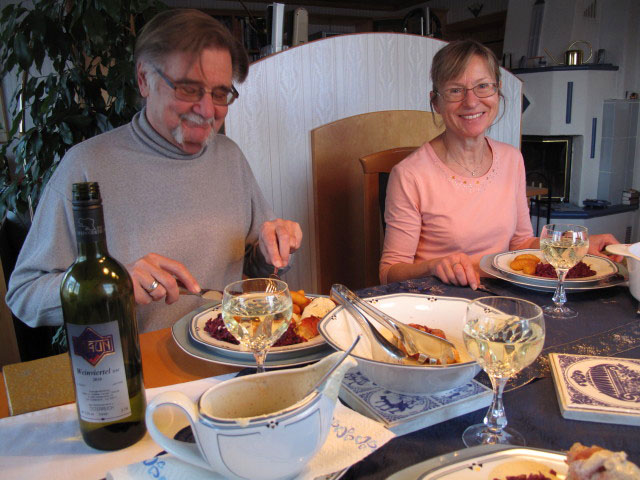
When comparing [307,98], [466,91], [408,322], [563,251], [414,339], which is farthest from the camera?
[307,98]

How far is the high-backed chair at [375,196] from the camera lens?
77.1 inches

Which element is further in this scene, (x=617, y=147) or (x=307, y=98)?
(x=617, y=147)

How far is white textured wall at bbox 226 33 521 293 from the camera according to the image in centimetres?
215

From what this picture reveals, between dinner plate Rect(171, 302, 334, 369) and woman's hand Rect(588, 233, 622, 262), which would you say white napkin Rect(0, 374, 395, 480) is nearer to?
dinner plate Rect(171, 302, 334, 369)

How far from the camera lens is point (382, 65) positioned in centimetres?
242

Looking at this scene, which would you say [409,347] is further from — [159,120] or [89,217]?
[159,120]

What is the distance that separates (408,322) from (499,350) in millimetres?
315

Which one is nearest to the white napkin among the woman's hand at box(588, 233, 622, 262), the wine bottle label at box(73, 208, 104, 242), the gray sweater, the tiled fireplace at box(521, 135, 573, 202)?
the wine bottle label at box(73, 208, 104, 242)

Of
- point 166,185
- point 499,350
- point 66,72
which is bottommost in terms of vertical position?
point 499,350

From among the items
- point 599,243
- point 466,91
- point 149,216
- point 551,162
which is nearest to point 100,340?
point 149,216

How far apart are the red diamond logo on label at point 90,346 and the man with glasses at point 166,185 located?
56 cm

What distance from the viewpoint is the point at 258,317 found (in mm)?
703

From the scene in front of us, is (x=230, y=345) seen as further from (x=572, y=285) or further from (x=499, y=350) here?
(x=572, y=285)

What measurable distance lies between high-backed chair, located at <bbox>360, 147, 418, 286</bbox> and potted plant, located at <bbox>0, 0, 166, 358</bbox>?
36.1 inches
